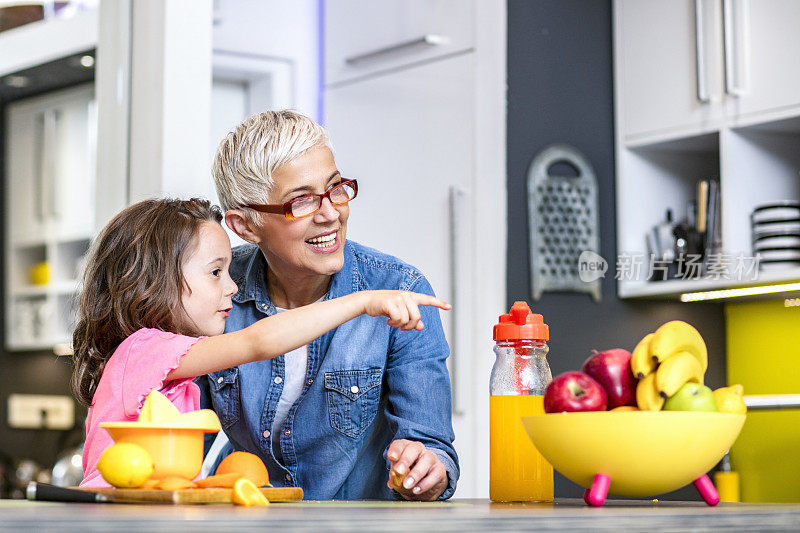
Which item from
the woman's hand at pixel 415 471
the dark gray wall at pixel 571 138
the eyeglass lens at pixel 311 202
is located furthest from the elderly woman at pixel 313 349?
the dark gray wall at pixel 571 138

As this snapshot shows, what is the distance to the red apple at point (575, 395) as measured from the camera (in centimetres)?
121

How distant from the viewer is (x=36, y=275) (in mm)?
4375

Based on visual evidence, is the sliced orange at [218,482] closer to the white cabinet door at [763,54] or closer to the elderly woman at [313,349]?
the elderly woman at [313,349]

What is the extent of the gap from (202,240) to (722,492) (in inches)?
95.2

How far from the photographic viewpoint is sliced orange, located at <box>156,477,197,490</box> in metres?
1.15

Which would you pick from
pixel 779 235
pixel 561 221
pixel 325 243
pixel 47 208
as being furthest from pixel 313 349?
pixel 47 208

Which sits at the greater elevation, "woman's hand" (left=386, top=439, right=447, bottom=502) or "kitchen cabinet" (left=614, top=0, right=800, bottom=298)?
"kitchen cabinet" (left=614, top=0, right=800, bottom=298)

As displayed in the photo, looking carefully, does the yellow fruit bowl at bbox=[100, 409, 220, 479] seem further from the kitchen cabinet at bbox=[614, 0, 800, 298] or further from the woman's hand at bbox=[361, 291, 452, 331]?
the kitchen cabinet at bbox=[614, 0, 800, 298]

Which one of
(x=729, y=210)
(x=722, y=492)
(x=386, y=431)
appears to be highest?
(x=729, y=210)

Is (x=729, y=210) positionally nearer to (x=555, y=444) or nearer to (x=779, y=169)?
(x=779, y=169)

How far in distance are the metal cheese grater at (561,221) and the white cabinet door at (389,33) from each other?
0.49 metres

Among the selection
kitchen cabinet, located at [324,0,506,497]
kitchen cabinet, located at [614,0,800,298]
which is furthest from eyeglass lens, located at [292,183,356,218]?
kitchen cabinet, located at [614,0,800,298]

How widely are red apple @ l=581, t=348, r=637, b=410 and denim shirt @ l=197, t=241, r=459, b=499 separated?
1.89 feet

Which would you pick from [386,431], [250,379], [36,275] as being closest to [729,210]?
[386,431]
